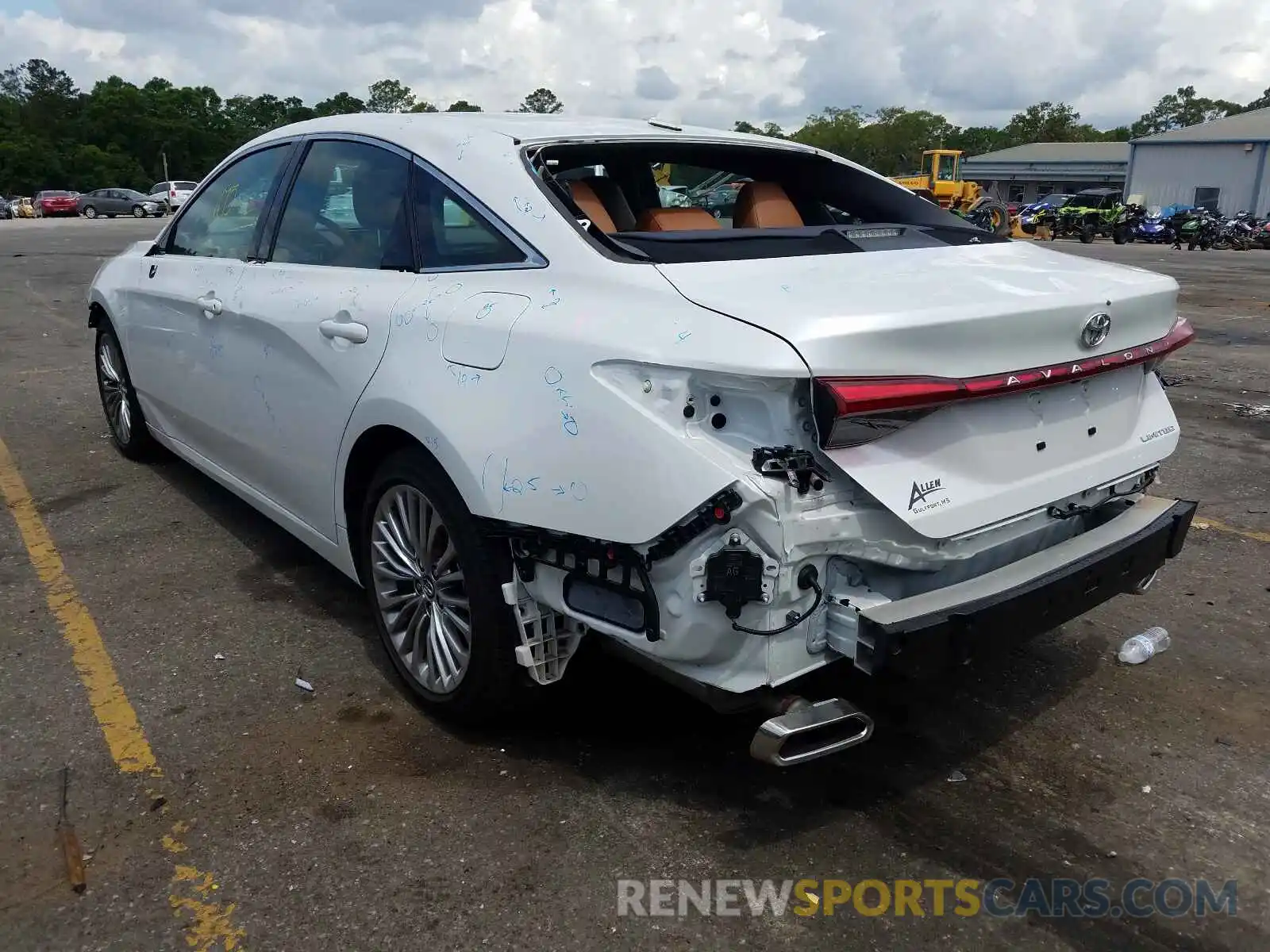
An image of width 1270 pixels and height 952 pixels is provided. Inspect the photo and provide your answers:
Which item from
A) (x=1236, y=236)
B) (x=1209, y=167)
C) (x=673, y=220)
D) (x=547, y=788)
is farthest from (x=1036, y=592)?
(x=1209, y=167)

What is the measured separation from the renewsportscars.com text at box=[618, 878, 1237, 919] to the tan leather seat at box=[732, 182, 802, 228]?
87.4 inches

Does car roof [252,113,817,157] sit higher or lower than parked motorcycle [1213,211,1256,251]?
higher

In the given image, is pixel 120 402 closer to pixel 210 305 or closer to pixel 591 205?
pixel 210 305

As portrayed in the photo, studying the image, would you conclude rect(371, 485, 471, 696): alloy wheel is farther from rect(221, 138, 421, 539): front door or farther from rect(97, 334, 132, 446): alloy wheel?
rect(97, 334, 132, 446): alloy wheel

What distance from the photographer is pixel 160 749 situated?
10.1 ft

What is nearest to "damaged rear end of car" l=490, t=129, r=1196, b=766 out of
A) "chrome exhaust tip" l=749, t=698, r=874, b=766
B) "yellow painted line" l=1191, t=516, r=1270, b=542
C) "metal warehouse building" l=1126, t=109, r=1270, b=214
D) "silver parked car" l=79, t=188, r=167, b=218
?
"chrome exhaust tip" l=749, t=698, r=874, b=766

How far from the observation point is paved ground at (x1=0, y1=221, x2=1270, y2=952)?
2395 mm

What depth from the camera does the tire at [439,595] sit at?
278 centimetres

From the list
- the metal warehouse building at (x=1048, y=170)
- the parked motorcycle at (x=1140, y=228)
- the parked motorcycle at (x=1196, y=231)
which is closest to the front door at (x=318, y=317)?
the parked motorcycle at (x=1196, y=231)

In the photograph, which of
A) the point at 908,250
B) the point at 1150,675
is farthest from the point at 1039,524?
the point at 1150,675

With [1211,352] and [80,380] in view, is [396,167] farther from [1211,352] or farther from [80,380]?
[1211,352]

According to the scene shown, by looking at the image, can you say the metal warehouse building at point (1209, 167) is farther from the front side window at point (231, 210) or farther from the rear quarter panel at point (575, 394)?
the rear quarter panel at point (575, 394)

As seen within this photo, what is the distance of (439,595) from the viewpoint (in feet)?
10.0

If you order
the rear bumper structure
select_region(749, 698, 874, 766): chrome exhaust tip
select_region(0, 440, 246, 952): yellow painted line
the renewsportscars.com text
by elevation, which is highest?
the rear bumper structure
